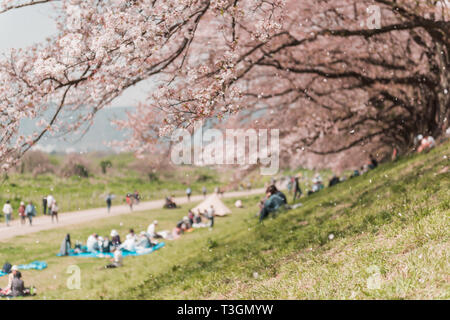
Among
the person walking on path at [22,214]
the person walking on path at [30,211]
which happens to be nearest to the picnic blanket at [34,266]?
the person walking on path at [22,214]

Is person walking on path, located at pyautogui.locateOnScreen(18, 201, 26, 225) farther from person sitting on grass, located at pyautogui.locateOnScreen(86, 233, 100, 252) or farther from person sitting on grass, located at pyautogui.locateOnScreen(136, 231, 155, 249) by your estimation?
person sitting on grass, located at pyautogui.locateOnScreen(136, 231, 155, 249)

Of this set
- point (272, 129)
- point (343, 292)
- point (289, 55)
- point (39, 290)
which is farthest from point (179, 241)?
point (343, 292)

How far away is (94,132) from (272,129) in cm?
1049

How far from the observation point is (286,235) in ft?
33.9

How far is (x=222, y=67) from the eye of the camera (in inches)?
288

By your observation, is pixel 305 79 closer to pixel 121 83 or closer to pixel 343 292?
pixel 121 83

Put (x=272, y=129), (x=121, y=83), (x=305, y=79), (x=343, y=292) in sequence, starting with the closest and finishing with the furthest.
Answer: (x=343, y=292) → (x=121, y=83) → (x=305, y=79) → (x=272, y=129)

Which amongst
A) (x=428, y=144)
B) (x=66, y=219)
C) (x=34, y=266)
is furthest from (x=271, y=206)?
(x=66, y=219)

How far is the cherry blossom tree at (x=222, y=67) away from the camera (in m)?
6.89

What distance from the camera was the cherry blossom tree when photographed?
689 cm

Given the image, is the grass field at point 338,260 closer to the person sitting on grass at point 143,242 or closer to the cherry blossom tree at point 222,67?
the cherry blossom tree at point 222,67

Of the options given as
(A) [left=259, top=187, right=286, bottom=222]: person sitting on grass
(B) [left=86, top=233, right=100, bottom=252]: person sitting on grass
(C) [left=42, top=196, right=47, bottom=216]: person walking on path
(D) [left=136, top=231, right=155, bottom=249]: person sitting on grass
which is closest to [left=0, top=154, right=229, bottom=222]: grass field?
(C) [left=42, top=196, right=47, bottom=216]: person walking on path

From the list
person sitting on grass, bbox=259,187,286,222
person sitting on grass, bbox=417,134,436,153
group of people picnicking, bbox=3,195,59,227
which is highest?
person sitting on grass, bbox=417,134,436,153

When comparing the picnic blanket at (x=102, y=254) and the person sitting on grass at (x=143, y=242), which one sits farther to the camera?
the person sitting on grass at (x=143, y=242)
